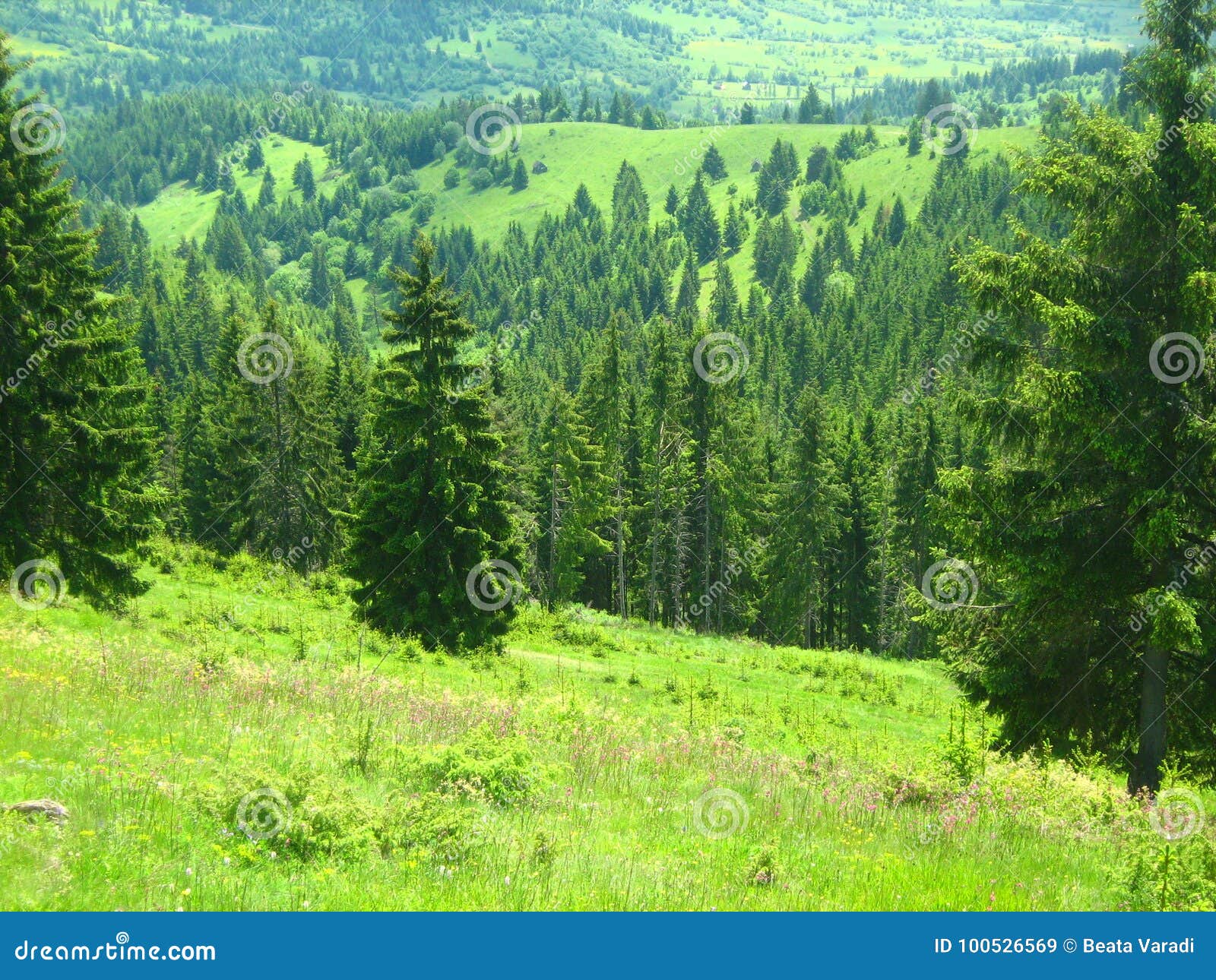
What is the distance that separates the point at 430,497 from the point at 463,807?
1985 centimetres

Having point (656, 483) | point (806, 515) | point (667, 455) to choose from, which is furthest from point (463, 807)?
point (806, 515)

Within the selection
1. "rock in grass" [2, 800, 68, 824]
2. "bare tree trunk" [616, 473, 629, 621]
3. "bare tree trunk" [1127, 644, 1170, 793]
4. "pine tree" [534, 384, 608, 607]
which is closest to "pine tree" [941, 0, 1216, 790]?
"bare tree trunk" [1127, 644, 1170, 793]

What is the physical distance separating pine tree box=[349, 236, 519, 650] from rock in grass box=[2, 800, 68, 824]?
1983 cm

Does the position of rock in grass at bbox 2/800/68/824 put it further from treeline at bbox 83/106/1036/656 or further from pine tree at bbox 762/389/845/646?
pine tree at bbox 762/389/845/646

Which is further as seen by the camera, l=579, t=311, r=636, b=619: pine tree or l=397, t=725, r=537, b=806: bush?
l=579, t=311, r=636, b=619: pine tree

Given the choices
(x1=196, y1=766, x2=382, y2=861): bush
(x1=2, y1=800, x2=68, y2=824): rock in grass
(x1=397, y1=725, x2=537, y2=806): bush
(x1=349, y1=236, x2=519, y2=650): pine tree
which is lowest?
(x1=349, y1=236, x2=519, y2=650): pine tree

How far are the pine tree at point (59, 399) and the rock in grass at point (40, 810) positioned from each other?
50.7 ft

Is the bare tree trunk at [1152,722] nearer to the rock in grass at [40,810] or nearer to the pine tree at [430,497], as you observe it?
the rock in grass at [40,810]

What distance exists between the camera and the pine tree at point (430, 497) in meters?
27.3

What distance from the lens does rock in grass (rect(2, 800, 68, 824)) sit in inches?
273

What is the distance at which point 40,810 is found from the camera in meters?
7.00

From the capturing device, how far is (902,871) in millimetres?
7938

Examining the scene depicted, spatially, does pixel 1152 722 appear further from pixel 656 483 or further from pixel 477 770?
pixel 656 483

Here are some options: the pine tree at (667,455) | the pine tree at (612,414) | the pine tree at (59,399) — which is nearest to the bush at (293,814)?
the pine tree at (59,399)
